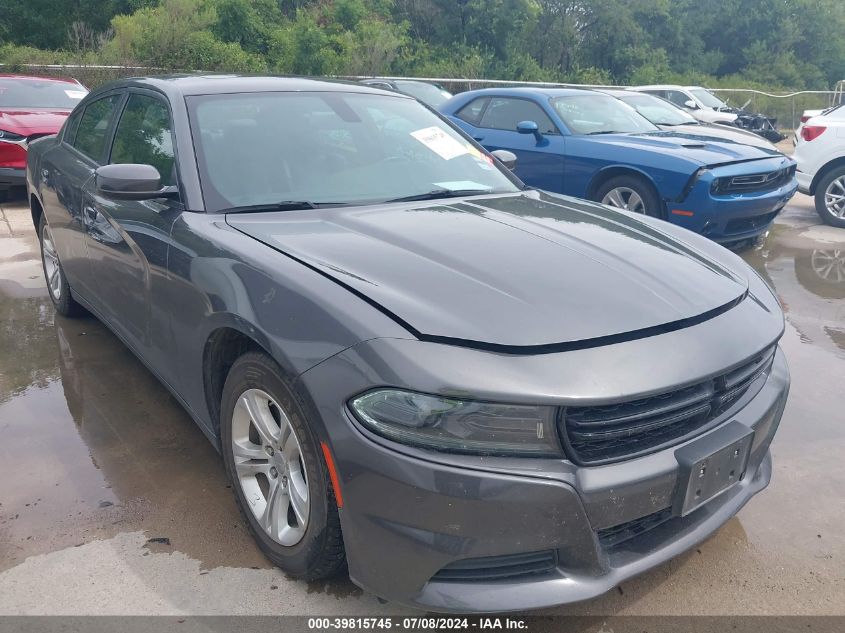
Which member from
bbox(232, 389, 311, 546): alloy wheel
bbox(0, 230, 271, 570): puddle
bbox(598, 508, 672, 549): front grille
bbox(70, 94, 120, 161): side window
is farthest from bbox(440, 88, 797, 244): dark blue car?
bbox(232, 389, 311, 546): alloy wheel

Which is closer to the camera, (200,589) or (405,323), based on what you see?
(405,323)

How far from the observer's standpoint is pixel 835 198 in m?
8.33

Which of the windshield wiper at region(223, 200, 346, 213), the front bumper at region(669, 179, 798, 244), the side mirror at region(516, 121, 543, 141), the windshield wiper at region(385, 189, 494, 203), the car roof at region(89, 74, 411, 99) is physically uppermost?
the car roof at region(89, 74, 411, 99)

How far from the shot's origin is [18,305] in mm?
5074

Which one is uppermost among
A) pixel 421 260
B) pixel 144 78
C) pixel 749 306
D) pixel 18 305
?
pixel 144 78

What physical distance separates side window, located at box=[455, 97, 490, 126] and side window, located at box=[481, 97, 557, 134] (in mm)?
84

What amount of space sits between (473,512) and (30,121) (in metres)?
8.85

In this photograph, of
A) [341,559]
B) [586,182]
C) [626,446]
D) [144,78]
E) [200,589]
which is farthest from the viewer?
[586,182]

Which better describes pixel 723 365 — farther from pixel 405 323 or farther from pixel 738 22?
pixel 738 22

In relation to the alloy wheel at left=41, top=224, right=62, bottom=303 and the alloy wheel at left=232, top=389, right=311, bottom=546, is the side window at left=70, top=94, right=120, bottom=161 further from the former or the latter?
the alloy wheel at left=232, top=389, right=311, bottom=546

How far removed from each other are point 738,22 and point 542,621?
56.8 meters

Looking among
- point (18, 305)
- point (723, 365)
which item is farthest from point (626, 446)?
point (18, 305)

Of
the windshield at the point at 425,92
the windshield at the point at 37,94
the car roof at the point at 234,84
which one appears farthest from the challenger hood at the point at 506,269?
the windshield at the point at 425,92

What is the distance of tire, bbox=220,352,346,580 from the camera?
6.65 ft
